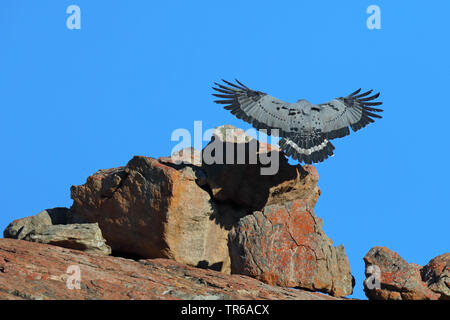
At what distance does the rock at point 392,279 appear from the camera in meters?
14.5

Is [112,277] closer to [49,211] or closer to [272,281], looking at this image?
[272,281]

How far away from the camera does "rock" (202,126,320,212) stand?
55.8ft

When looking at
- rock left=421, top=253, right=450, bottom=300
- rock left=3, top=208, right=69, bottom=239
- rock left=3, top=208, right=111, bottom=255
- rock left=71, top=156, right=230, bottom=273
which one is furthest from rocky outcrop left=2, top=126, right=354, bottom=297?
rock left=421, top=253, right=450, bottom=300

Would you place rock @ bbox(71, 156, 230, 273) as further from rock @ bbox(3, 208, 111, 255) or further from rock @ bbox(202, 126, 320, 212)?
rock @ bbox(3, 208, 111, 255)

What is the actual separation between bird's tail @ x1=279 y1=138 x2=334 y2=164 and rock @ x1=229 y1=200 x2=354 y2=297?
1.47m

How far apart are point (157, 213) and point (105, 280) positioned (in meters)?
4.38

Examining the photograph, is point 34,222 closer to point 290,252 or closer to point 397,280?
point 290,252

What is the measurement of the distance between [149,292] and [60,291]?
143 centimetres

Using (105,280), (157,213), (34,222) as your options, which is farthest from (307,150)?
(34,222)

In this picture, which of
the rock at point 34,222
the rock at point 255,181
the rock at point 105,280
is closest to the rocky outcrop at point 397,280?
the rock at point 105,280

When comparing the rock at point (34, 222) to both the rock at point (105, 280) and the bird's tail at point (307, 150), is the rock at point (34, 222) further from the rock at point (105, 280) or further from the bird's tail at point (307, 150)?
the bird's tail at point (307, 150)

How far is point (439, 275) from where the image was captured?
49.6ft

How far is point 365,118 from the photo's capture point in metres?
18.0
